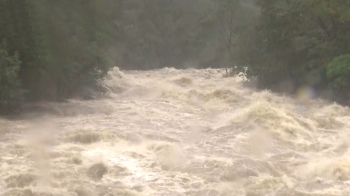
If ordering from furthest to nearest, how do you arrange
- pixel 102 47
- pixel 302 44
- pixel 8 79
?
pixel 102 47 < pixel 302 44 < pixel 8 79

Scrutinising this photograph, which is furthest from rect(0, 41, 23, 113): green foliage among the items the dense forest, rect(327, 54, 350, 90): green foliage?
rect(327, 54, 350, 90): green foliage

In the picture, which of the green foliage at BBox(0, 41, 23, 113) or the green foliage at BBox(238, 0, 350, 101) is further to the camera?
the green foliage at BBox(238, 0, 350, 101)

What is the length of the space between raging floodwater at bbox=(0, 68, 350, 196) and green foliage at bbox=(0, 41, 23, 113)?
0.90m

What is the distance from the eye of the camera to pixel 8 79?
57.8ft

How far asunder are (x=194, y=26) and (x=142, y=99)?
3002 centimetres

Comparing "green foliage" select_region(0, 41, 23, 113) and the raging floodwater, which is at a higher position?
"green foliage" select_region(0, 41, 23, 113)

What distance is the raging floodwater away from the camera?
11039 millimetres

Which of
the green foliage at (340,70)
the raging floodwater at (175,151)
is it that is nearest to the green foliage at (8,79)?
the raging floodwater at (175,151)

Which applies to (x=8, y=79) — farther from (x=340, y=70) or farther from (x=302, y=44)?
(x=302, y=44)

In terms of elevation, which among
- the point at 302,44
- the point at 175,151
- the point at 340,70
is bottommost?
the point at 175,151

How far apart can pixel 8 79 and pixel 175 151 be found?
681 cm

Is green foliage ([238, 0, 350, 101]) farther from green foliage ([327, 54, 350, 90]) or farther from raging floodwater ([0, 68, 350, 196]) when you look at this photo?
raging floodwater ([0, 68, 350, 196])

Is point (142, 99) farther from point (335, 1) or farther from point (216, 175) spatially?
point (216, 175)

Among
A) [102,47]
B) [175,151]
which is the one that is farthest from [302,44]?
[175,151]
